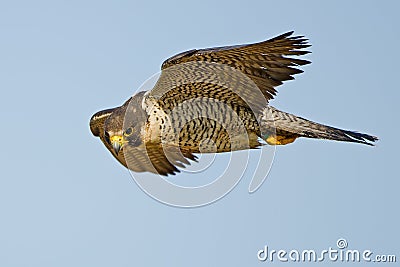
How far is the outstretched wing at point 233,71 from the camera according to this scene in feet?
30.5

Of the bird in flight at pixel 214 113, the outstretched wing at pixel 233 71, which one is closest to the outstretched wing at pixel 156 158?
the bird in flight at pixel 214 113

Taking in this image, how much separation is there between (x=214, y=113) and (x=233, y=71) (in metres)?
0.83

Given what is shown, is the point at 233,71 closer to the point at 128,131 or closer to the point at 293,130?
the point at 293,130

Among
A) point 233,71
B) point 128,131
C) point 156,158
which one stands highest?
point 233,71

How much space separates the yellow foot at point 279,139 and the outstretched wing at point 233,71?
1.59 feet

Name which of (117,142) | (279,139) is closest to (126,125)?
(117,142)

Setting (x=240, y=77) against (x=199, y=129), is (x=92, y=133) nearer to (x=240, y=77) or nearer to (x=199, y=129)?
(x=199, y=129)

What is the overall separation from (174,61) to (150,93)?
3.55ft

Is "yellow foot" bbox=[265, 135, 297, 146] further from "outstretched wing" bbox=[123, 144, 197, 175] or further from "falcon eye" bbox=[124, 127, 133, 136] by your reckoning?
"falcon eye" bbox=[124, 127, 133, 136]

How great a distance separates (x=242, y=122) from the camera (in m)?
10.5

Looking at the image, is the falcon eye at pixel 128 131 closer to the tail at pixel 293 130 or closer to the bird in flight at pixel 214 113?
the bird in flight at pixel 214 113

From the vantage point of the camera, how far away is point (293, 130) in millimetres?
10375

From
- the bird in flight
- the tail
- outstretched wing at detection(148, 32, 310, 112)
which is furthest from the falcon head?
the tail

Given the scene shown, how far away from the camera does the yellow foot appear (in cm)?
1055
